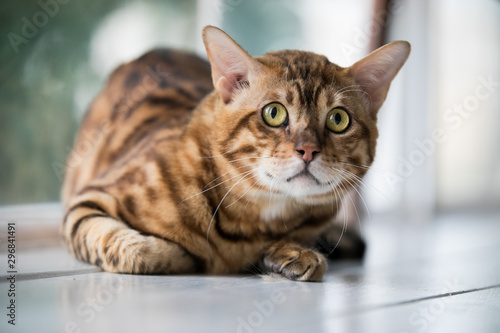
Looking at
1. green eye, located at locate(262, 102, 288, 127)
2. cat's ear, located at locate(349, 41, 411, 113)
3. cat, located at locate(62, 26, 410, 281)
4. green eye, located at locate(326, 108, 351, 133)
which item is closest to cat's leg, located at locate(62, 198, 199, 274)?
Answer: cat, located at locate(62, 26, 410, 281)

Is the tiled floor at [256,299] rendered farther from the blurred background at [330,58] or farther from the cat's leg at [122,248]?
the blurred background at [330,58]

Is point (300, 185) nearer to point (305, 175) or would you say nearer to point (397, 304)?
point (305, 175)

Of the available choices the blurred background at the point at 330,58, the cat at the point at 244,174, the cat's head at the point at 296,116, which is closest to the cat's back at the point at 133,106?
the blurred background at the point at 330,58

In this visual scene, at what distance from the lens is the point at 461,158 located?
4074 mm

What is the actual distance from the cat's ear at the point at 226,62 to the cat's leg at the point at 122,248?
0.48 metres

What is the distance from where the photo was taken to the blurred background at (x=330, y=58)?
93.5 inches

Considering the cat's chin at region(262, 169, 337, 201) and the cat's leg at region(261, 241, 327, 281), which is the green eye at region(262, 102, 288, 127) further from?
the cat's leg at region(261, 241, 327, 281)

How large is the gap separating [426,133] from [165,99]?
221 cm

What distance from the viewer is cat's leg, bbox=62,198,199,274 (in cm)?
151

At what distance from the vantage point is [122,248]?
1506 mm

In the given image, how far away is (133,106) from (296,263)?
1151 mm

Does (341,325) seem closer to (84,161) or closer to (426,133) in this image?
(84,161)

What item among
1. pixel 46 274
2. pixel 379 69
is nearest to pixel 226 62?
pixel 379 69

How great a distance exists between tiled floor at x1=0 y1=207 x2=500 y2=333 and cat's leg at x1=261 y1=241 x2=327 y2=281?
42 mm
